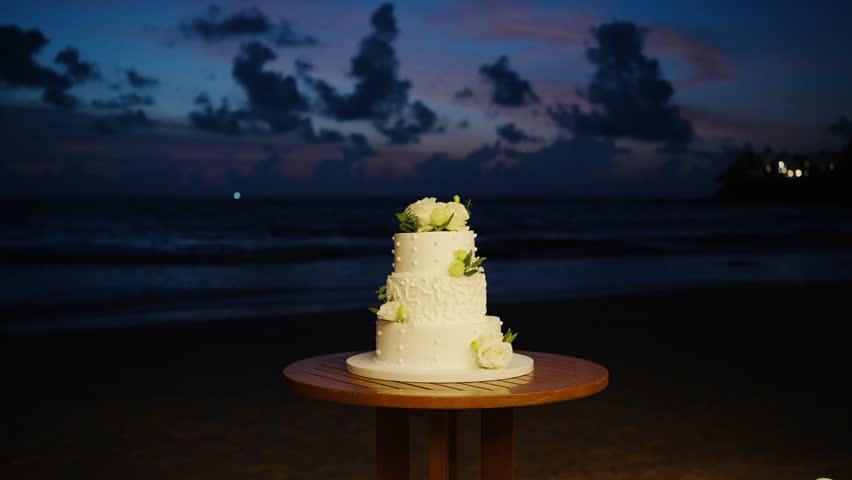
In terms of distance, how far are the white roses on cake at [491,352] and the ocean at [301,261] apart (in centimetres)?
993

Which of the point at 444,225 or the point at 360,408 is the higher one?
the point at 444,225

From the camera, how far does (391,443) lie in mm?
4211

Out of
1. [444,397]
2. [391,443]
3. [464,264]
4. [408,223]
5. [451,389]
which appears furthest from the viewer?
[391,443]

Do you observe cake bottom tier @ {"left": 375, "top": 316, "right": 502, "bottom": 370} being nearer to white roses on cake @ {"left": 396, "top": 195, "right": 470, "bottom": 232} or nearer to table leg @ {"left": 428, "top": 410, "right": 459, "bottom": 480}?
table leg @ {"left": 428, "top": 410, "right": 459, "bottom": 480}

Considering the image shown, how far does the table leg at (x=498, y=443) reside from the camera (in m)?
4.30

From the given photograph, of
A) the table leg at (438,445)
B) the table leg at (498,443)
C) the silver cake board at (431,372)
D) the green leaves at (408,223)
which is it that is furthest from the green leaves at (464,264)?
the table leg at (498,443)

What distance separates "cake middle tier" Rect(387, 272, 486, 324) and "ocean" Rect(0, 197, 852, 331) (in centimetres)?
973

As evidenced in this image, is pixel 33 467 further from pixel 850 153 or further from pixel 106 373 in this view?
pixel 850 153

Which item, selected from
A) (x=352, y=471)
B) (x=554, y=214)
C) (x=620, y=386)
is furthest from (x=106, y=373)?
(x=554, y=214)

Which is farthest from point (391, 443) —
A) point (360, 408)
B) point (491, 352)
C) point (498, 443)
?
point (360, 408)

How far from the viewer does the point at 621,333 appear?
478 inches

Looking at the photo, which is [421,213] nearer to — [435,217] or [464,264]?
[435,217]

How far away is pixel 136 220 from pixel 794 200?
236 ft

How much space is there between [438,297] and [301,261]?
801 inches
